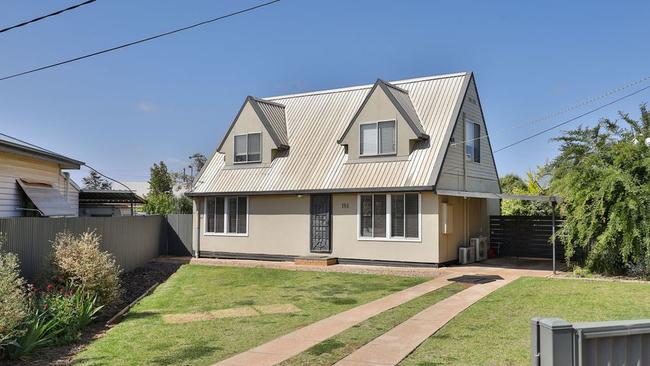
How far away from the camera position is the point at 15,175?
16.4m

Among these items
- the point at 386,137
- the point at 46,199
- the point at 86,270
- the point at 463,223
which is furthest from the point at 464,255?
the point at 46,199

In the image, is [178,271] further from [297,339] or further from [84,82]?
[297,339]

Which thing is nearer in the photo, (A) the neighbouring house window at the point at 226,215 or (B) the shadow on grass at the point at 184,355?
(B) the shadow on grass at the point at 184,355

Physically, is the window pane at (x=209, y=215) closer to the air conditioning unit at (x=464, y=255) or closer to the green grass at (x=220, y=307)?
the green grass at (x=220, y=307)

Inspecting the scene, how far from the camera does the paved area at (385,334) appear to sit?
719 centimetres

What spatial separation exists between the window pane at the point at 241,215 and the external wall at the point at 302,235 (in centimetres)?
33

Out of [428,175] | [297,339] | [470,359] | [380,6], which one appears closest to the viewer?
[470,359]

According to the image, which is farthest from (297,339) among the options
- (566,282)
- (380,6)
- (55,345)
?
(566,282)

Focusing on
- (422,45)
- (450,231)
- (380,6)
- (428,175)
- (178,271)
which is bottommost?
(178,271)

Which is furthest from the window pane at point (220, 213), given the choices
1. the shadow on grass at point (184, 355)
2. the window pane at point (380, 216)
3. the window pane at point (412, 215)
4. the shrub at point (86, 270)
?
the shadow on grass at point (184, 355)

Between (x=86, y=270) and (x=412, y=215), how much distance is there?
34.9ft

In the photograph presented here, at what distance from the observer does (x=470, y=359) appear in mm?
6949

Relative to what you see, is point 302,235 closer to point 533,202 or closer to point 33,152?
point 33,152

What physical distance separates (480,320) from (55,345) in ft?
24.1
